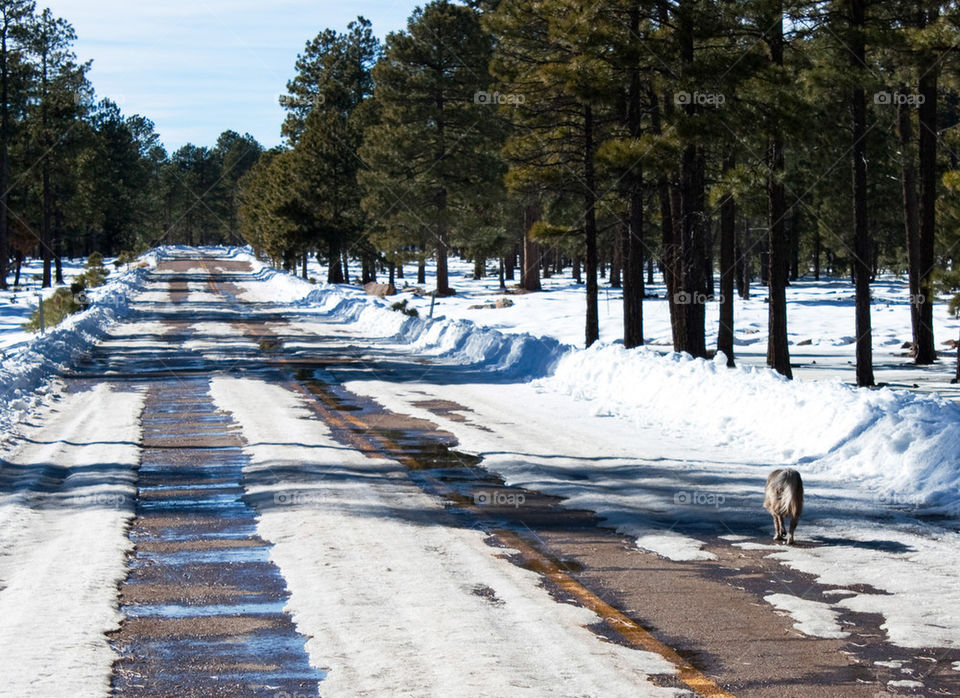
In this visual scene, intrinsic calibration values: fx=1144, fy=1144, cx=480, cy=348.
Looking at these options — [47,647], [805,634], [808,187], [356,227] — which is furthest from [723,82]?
[356,227]

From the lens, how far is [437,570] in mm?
8289

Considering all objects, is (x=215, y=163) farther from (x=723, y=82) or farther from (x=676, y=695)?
(x=676, y=695)

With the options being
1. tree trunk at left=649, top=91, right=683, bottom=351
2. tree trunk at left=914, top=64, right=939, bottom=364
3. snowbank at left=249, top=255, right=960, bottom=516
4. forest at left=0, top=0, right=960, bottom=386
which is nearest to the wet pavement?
snowbank at left=249, top=255, right=960, bottom=516

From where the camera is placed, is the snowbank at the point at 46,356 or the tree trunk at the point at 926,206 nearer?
the snowbank at the point at 46,356

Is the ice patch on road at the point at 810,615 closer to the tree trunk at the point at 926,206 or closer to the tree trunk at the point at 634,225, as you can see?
the tree trunk at the point at 634,225

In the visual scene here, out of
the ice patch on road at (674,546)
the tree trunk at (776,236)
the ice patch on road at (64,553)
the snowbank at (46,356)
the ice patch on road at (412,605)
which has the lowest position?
the ice patch on road at (674,546)

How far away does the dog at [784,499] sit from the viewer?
9188mm

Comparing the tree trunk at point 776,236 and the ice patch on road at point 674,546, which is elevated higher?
the tree trunk at point 776,236

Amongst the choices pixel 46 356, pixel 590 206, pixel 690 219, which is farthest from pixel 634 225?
pixel 46 356

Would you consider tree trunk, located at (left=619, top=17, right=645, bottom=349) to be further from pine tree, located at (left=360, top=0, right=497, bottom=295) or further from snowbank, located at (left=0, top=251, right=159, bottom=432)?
pine tree, located at (left=360, top=0, right=497, bottom=295)

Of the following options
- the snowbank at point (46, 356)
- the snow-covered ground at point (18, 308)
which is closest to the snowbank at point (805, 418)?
the snowbank at point (46, 356)

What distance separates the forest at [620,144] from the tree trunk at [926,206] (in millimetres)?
74

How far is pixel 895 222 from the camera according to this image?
60938mm

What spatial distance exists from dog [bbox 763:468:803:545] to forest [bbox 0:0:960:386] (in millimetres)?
10128
